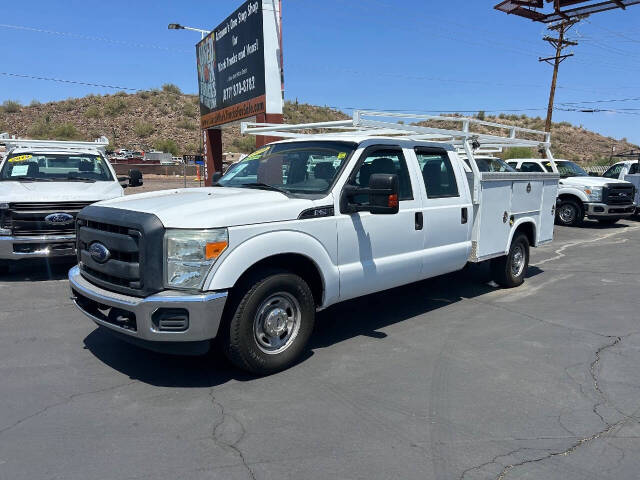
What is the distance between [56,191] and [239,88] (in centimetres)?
820

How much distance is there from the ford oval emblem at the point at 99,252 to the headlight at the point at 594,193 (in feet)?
47.9

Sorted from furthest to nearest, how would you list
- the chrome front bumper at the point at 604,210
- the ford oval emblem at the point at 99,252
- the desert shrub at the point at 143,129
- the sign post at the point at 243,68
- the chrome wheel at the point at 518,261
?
1. the desert shrub at the point at 143,129
2. the chrome front bumper at the point at 604,210
3. the sign post at the point at 243,68
4. the chrome wheel at the point at 518,261
5. the ford oval emblem at the point at 99,252

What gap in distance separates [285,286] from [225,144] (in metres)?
50.9

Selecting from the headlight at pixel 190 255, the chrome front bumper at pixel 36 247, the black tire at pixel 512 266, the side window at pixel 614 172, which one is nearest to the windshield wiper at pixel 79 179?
the chrome front bumper at pixel 36 247

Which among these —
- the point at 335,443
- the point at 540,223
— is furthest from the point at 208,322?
the point at 540,223

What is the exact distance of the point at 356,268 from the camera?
15.5 ft

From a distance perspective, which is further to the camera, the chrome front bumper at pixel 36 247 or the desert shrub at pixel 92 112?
the desert shrub at pixel 92 112

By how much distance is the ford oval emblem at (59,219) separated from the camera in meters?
7.16

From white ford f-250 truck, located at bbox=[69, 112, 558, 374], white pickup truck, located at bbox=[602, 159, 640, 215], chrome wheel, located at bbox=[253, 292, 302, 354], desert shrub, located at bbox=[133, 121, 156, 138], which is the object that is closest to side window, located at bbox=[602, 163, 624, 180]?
white pickup truck, located at bbox=[602, 159, 640, 215]

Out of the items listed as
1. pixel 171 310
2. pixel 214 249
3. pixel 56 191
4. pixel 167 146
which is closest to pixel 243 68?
pixel 56 191

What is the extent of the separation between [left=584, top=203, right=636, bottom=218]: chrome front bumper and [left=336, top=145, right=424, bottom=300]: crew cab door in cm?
1180

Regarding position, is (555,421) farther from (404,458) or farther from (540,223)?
(540,223)

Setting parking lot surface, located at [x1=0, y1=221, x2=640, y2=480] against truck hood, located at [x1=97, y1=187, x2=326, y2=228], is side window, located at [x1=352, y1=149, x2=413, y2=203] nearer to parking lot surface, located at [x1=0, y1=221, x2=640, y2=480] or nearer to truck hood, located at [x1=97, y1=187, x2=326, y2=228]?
truck hood, located at [x1=97, y1=187, x2=326, y2=228]

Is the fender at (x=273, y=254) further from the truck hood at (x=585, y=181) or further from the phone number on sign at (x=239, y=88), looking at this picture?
the truck hood at (x=585, y=181)
